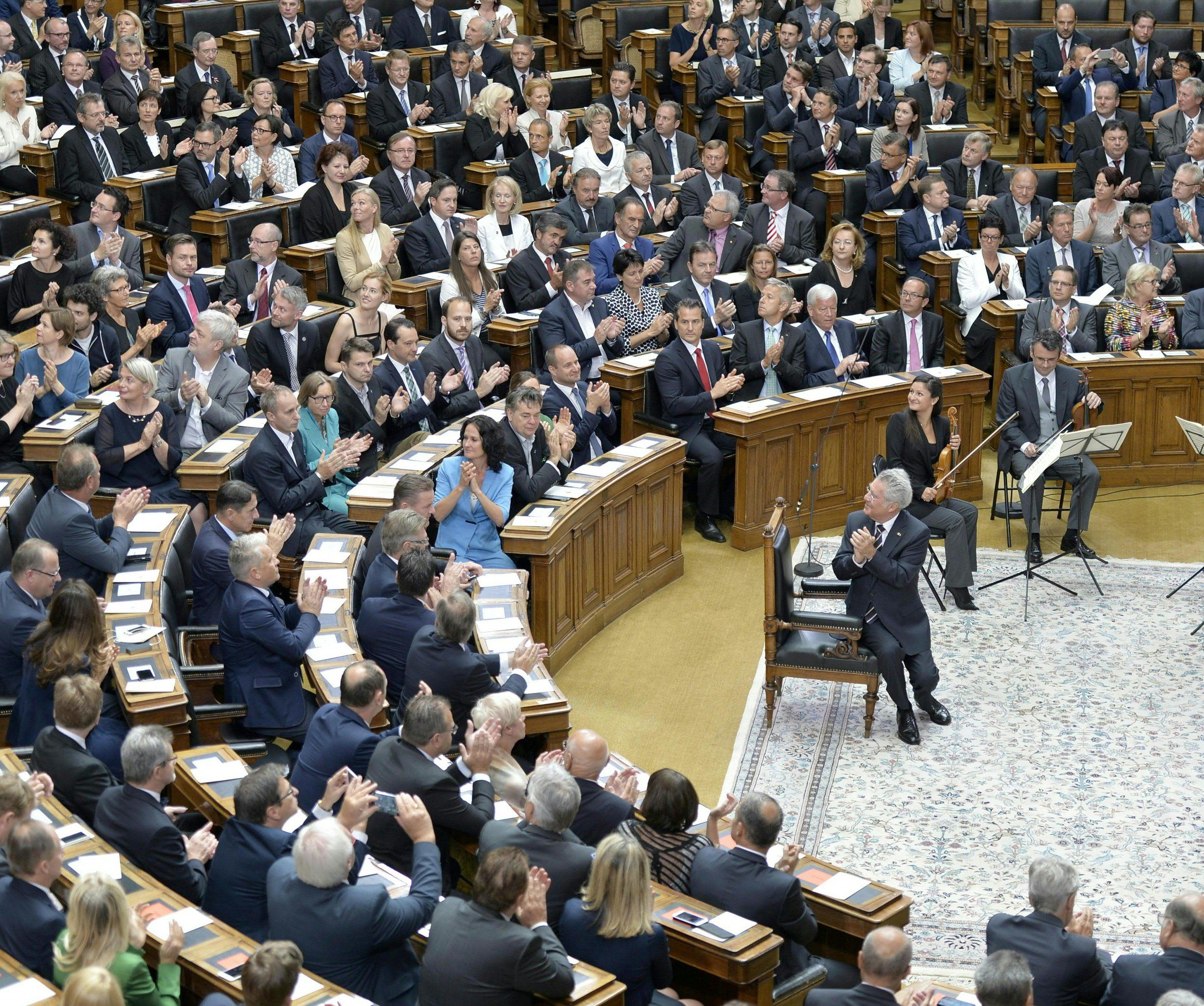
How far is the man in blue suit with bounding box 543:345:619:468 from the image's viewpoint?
29.8ft

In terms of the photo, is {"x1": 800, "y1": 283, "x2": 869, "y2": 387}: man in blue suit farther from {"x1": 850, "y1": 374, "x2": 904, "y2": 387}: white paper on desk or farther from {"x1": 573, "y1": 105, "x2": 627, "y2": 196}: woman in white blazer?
{"x1": 573, "y1": 105, "x2": 627, "y2": 196}: woman in white blazer

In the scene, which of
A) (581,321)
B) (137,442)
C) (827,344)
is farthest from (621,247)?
(137,442)

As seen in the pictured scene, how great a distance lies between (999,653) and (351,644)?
3.50 m

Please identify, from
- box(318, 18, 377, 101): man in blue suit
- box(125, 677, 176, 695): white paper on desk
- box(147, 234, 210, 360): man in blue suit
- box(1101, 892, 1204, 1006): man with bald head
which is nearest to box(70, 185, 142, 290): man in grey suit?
box(147, 234, 210, 360): man in blue suit

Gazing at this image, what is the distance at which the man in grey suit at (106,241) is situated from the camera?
33.2 feet

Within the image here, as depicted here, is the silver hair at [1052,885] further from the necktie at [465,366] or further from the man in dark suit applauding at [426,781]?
the necktie at [465,366]

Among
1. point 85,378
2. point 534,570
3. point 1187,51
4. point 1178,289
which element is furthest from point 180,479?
point 1187,51

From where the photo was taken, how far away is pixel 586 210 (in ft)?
37.8

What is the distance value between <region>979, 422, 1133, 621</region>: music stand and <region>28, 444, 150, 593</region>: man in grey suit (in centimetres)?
467

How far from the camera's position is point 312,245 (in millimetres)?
10906

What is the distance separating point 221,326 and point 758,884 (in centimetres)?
510

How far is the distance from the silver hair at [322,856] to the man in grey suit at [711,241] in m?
7.14

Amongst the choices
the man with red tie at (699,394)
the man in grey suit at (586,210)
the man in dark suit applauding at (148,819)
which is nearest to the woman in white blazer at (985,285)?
the man with red tie at (699,394)

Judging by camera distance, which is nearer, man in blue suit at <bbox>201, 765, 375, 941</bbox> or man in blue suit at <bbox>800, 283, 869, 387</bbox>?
man in blue suit at <bbox>201, 765, 375, 941</bbox>
